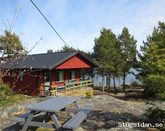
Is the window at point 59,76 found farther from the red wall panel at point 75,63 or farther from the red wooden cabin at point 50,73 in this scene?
the red wall panel at point 75,63

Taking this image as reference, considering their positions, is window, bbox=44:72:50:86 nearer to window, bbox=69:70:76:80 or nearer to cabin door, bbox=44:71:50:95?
cabin door, bbox=44:71:50:95

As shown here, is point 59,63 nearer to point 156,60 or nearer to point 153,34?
point 156,60

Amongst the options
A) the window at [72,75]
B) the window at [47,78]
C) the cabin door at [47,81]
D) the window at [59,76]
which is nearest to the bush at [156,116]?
the cabin door at [47,81]

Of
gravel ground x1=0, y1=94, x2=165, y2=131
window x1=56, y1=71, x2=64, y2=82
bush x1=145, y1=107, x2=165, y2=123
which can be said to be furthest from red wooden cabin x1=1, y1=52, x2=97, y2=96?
bush x1=145, y1=107, x2=165, y2=123

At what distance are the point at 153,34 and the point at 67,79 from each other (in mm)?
17038

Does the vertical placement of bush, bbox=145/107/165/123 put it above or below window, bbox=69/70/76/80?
below

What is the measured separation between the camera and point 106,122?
1155 cm

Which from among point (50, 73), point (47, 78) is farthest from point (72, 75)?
point (50, 73)

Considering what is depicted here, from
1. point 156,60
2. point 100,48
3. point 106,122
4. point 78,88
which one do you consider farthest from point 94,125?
point 100,48

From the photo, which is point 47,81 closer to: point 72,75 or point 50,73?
point 50,73

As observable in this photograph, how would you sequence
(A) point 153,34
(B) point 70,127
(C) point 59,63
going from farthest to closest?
(A) point 153,34 → (C) point 59,63 → (B) point 70,127

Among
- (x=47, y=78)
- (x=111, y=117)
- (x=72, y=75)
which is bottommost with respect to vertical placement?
(x=111, y=117)

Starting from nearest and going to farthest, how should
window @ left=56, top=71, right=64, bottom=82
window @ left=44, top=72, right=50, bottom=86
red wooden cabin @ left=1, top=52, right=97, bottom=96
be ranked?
1. red wooden cabin @ left=1, top=52, right=97, bottom=96
2. window @ left=44, top=72, right=50, bottom=86
3. window @ left=56, top=71, right=64, bottom=82

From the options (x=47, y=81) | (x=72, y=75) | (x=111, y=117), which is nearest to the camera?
(x=111, y=117)
